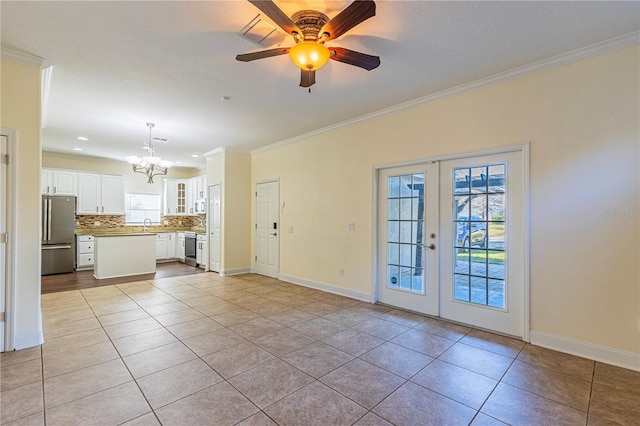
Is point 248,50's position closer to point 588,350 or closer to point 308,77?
point 308,77

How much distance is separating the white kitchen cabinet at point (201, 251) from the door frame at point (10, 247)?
4170 millimetres

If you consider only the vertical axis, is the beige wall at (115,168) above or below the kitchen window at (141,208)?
above

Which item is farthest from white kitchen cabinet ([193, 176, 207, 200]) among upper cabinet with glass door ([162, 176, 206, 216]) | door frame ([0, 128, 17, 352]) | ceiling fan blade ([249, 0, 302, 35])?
ceiling fan blade ([249, 0, 302, 35])

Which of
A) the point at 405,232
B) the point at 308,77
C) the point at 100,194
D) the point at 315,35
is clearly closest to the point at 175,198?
the point at 100,194

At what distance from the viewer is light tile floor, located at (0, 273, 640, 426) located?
6.32 feet

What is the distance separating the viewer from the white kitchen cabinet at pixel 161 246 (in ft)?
27.3

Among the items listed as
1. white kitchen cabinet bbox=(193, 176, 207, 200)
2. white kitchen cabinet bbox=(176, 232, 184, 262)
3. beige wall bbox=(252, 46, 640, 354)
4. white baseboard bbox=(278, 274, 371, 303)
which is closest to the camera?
beige wall bbox=(252, 46, 640, 354)

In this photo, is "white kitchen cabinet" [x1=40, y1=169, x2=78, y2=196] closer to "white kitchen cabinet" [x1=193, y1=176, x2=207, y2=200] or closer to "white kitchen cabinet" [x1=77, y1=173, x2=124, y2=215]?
"white kitchen cabinet" [x1=77, y1=173, x2=124, y2=215]

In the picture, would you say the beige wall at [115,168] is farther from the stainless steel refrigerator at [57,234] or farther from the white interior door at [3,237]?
the white interior door at [3,237]

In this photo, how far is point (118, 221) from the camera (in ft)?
26.4

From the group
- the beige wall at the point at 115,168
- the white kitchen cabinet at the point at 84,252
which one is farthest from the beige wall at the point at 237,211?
the white kitchen cabinet at the point at 84,252

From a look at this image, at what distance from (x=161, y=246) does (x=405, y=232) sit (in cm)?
722

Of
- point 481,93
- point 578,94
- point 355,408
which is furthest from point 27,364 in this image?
point 578,94

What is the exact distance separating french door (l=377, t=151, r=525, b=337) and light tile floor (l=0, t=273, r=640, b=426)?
0.97 feet
